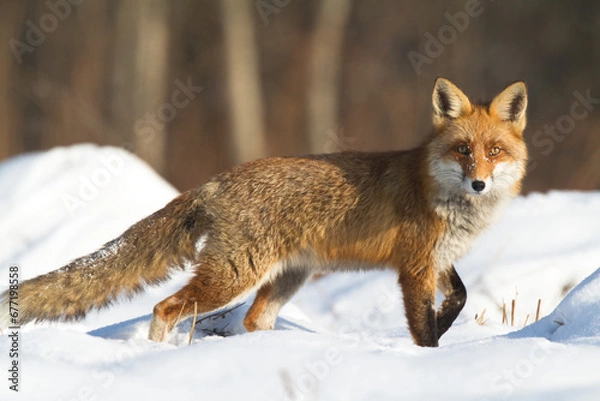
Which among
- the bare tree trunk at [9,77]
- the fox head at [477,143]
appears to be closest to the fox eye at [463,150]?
the fox head at [477,143]

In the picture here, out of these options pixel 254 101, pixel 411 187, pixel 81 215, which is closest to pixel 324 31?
pixel 254 101

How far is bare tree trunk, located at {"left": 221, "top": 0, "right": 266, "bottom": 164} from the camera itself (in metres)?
19.7

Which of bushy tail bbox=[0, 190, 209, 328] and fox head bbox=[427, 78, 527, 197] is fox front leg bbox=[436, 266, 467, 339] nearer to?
fox head bbox=[427, 78, 527, 197]

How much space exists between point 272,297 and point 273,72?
58.5 ft

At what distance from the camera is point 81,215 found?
759cm

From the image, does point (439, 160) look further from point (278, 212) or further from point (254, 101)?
point (254, 101)

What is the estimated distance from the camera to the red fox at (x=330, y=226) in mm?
4781

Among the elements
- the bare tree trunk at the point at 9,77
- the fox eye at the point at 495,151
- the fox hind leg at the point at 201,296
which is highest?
the fox eye at the point at 495,151

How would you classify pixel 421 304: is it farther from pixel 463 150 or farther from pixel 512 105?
pixel 512 105

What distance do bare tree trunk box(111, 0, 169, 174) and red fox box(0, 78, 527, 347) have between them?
14990 mm

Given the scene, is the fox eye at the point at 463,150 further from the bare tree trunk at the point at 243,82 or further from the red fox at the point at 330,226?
the bare tree trunk at the point at 243,82

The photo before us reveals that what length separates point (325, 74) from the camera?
2028 centimetres

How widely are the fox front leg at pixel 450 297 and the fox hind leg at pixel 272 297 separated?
0.89m

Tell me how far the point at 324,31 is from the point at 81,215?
14.0m
